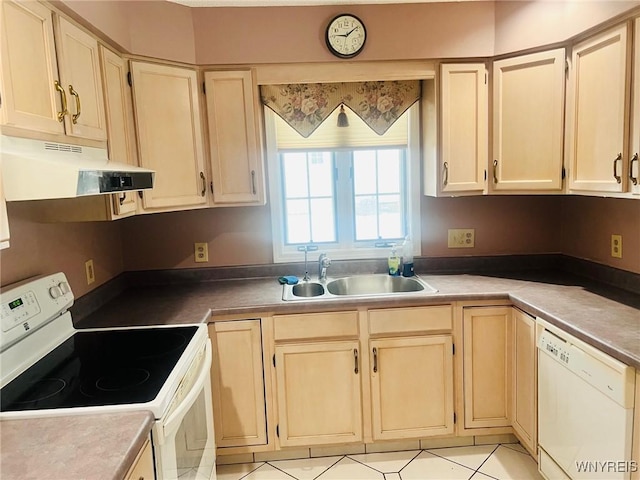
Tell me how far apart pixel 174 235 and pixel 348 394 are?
139 centimetres

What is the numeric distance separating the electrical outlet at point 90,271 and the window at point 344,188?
1.02 metres

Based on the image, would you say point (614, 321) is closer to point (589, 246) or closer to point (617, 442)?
point (617, 442)

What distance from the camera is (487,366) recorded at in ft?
7.57

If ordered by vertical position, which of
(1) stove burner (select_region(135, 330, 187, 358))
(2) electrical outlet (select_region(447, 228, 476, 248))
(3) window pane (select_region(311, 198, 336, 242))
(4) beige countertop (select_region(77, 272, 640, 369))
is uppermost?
(3) window pane (select_region(311, 198, 336, 242))

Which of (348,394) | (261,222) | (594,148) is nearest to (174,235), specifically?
(261,222)

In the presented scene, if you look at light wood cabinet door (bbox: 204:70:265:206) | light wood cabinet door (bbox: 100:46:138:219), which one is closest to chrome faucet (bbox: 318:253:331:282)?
light wood cabinet door (bbox: 204:70:265:206)

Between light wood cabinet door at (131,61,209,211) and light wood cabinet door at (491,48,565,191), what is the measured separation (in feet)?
5.22

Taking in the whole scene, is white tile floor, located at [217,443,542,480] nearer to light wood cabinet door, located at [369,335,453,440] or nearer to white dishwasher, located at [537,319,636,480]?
light wood cabinet door, located at [369,335,453,440]

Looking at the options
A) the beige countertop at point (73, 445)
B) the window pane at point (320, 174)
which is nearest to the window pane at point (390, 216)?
the window pane at point (320, 174)

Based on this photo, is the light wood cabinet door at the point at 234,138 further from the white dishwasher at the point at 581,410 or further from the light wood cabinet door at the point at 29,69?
the white dishwasher at the point at 581,410

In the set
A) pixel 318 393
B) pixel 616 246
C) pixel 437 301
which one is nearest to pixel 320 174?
pixel 437 301

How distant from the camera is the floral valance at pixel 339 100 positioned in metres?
2.54

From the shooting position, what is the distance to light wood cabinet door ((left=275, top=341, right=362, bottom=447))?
7.42 ft

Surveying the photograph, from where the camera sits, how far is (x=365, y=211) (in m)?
2.86
